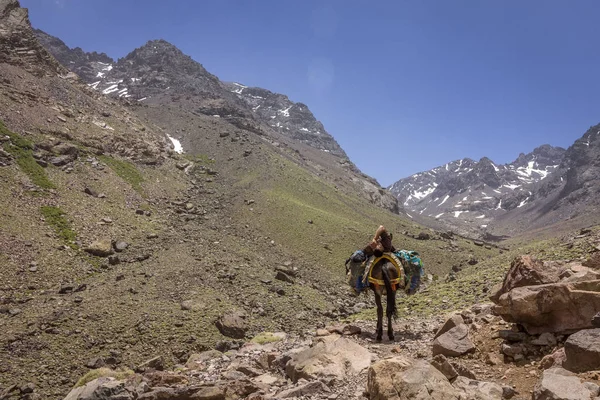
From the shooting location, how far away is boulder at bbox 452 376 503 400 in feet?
22.8

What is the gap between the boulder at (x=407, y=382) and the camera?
688cm

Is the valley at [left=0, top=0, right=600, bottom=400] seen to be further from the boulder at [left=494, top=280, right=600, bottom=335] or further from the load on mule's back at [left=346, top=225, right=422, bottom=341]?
the load on mule's back at [left=346, top=225, right=422, bottom=341]

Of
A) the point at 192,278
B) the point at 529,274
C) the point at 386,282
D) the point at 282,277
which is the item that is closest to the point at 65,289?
the point at 192,278

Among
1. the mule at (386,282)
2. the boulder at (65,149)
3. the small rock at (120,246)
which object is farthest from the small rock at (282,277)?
the boulder at (65,149)

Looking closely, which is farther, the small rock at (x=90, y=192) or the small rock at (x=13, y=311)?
the small rock at (x=90, y=192)

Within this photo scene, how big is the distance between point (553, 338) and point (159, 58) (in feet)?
695

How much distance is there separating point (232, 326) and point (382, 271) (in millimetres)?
12231

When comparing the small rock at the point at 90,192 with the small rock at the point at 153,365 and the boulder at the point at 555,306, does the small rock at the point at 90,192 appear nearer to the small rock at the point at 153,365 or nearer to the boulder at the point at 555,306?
the small rock at the point at 153,365

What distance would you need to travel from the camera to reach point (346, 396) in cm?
Answer: 839

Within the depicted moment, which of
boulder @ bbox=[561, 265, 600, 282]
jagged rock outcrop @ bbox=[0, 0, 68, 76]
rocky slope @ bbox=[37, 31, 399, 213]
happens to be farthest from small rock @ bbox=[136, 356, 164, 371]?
rocky slope @ bbox=[37, 31, 399, 213]

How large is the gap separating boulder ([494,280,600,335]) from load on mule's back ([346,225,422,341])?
439 cm

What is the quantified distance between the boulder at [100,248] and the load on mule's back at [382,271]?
25.9 meters

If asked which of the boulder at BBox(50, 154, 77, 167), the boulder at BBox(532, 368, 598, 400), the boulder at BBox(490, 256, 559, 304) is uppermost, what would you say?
the boulder at BBox(50, 154, 77, 167)

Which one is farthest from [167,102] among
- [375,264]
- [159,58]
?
[375,264]
